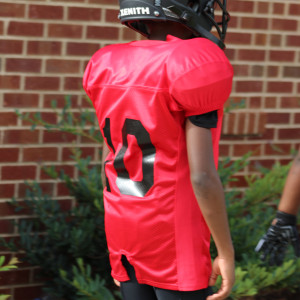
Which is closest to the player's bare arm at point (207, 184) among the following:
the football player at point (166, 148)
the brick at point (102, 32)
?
the football player at point (166, 148)

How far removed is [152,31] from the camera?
220 cm

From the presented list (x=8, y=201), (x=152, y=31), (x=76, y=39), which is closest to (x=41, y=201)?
(x=8, y=201)

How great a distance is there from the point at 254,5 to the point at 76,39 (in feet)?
4.67

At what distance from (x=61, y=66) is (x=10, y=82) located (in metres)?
0.36

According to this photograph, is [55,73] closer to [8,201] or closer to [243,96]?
[8,201]

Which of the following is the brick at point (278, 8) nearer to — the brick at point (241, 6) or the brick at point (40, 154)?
the brick at point (241, 6)

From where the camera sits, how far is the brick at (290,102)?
4547 millimetres

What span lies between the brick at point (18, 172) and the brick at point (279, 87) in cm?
193

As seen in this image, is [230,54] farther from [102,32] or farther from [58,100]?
[58,100]

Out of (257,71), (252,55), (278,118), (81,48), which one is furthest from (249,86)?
(81,48)

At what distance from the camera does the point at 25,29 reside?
3.76m

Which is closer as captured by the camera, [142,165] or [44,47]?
[142,165]

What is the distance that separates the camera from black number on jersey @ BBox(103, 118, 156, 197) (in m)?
2.09

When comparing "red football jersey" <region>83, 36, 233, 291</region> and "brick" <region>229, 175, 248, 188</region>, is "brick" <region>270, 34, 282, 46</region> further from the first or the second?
"red football jersey" <region>83, 36, 233, 291</region>
